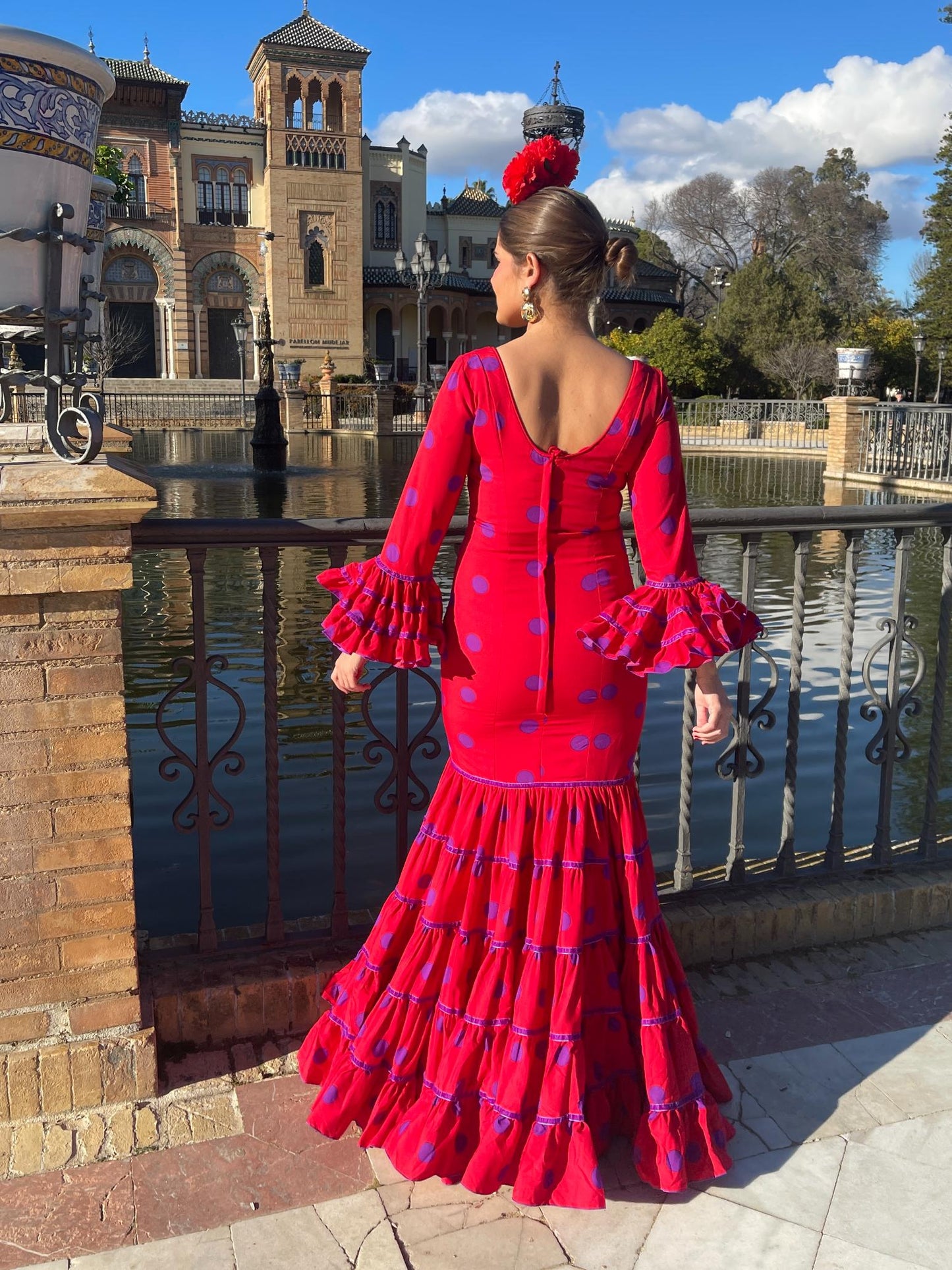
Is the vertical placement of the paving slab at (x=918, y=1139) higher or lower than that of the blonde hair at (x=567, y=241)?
lower

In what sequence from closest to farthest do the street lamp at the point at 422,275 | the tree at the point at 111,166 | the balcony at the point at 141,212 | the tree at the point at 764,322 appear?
the street lamp at the point at 422,275 < the tree at the point at 111,166 < the tree at the point at 764,322 < the balcony at the point at 141,212

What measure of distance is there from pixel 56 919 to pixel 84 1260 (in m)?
0.60

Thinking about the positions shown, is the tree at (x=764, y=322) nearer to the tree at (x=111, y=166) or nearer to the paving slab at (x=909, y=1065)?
the tree at (x=111, y=166)

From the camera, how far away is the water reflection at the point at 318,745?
420 cm

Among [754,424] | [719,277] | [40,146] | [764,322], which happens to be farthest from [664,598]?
[719,277]

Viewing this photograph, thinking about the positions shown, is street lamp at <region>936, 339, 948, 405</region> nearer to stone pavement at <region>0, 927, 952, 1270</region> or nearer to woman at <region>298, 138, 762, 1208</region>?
stone pavement at <region>0, 927, 952, 1270</region>

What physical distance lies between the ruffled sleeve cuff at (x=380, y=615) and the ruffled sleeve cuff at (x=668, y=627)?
0.98ft

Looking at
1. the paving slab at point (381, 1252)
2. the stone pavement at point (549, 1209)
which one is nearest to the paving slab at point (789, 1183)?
the stone pavement at point (549, 1209)

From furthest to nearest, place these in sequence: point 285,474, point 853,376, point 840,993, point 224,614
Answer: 1. point 853,376
2. point 285,474
3. point 224,614
4. point 840,993

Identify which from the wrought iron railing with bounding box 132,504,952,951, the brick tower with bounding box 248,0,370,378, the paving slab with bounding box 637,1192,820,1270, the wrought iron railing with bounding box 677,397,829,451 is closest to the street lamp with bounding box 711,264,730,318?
the wrought iron railing with bounding box 677,397,829,451

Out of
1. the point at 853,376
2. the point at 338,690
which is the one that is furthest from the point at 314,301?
the point at 338,690

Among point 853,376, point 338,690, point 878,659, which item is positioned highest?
point 853,376

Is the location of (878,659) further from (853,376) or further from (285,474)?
(853,376)

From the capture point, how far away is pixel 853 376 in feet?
78.8
